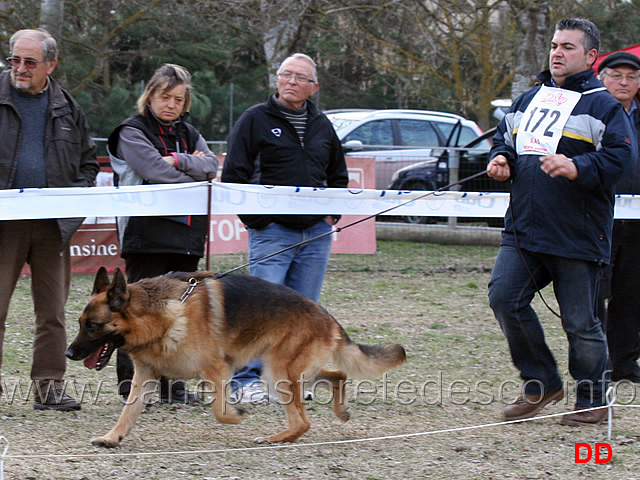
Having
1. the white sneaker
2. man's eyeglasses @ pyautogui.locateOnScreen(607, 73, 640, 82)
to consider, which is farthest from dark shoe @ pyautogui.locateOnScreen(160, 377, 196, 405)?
man's eyeglasses @ pyautogui.locateOnScreen(607, 73, 640, 82)

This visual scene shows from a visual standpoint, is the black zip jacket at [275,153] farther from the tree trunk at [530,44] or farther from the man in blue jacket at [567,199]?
the tree trunk at [530,44]

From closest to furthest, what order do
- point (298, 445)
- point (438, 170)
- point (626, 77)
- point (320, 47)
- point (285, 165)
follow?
point (298, 445)
point (285, 165)
point (626, 77)
point (438, 170)
point (320, 47)

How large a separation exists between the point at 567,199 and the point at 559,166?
1.10 feet

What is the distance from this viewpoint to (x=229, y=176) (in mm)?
5246

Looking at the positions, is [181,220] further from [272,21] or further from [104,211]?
[272,21]

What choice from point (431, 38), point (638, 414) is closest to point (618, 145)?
point (638, 414)

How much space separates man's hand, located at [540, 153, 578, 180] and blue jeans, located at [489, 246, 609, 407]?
0.55 meters

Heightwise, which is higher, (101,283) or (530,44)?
(530,44)

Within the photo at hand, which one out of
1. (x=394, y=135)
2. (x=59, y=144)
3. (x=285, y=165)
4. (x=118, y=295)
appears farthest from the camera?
(x=394, y=135)

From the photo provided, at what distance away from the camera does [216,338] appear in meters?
4.26

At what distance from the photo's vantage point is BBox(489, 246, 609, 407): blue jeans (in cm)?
454

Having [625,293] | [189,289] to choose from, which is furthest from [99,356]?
[625,293]

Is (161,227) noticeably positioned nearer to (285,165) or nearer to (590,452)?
(285,165)

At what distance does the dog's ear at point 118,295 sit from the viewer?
4031 mm
